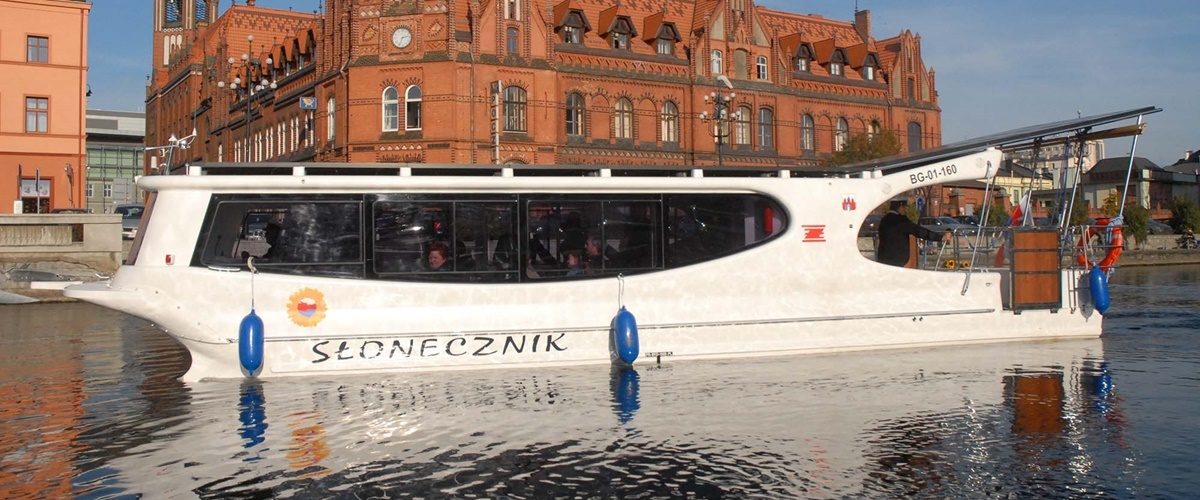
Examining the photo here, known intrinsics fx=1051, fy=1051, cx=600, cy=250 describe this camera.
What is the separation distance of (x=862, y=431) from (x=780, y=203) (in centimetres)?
510

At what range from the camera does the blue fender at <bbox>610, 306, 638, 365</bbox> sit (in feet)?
43.6

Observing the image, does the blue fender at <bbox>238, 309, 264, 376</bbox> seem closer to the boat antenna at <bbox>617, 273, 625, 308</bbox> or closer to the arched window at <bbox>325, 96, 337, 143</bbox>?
the boat antenna at <bbox>617, 273, 625, 308</bbox>

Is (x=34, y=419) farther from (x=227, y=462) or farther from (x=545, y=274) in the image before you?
(x=545, y=274)

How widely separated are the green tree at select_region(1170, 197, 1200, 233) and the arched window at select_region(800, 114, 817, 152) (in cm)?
2759

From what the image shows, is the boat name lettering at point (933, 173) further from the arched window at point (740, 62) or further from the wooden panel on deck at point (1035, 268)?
the arched window at point (740, 62)

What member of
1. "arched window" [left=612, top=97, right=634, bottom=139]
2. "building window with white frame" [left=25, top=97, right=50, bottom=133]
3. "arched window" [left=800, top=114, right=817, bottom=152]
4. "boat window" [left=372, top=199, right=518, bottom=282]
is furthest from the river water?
"arched window" [left=800, top=114, right=817, bottom=152]

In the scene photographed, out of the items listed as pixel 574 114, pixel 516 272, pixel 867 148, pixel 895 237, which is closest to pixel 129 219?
pixel 574 114

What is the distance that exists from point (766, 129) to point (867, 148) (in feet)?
19.6

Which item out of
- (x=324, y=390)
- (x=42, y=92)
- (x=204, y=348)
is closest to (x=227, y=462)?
(x=324, y=390)

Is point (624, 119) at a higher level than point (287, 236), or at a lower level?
higher

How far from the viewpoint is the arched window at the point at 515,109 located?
4856 centimetres

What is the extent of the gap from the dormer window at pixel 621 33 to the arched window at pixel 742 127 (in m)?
7.34

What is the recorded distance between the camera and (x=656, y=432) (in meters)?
10.0

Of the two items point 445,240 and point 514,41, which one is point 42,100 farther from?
point 445,240
